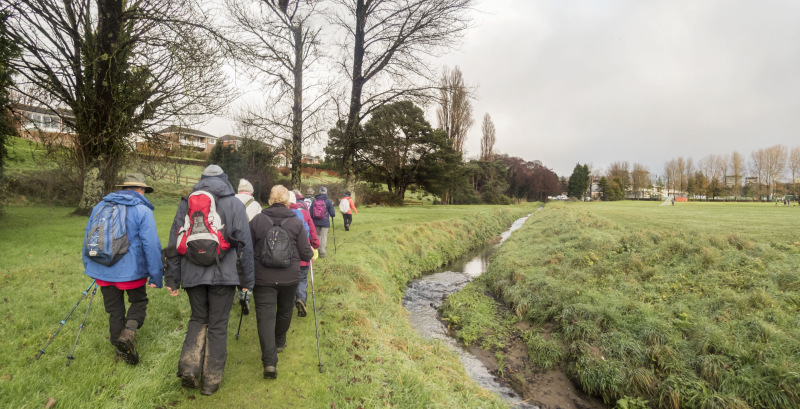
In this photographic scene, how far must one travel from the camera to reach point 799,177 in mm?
43906

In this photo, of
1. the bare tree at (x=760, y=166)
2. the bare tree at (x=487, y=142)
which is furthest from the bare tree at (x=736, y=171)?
the bare tree at (x=487, y=142)

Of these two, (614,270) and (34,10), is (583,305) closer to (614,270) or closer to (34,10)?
(614,270)

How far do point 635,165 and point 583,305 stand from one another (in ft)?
332

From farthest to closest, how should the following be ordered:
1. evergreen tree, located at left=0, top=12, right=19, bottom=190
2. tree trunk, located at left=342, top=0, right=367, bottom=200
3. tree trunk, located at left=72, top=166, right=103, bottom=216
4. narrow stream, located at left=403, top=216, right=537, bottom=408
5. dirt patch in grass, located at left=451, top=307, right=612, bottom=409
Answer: tree trunk, located at left=342, top=0, right=367, bottom=200 → tree trunk, located at left=72, top=166, right=103, bottom=216 → evergreen tree, located at left=0, top=12, right=19, bottom=190 → narrow stream, located at left=403, top=216, right=537, bottom=408 → dirt patch in grass, located at left=451, top=307, right=612, bottom=409

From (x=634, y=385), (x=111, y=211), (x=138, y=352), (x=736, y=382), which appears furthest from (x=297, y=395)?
(x=736, y=382)

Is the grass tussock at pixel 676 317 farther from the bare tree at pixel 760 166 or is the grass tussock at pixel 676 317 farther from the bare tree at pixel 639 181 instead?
the bare tree at pixel 639 181

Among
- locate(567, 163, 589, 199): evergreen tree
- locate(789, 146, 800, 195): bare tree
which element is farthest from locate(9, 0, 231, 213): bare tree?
locate(567, 163, 589, 199): evergreen tree

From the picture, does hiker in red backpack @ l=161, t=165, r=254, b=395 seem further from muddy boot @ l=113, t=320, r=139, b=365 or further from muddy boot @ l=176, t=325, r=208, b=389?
muddy boot @ l=113, t=320, r=139, b=365

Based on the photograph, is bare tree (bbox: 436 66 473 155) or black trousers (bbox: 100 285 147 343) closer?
black trousers (bbox: 100 285 147 343)

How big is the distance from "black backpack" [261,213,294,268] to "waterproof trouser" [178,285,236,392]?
1.71ft

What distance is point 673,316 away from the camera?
7.04 meters

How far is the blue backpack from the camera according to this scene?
12.0ft

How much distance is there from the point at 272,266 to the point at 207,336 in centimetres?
96

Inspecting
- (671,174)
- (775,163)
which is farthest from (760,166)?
(671,174)
